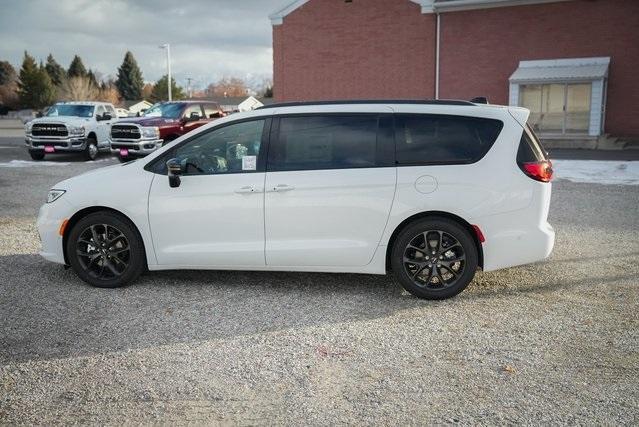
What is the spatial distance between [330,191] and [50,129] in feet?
56.4

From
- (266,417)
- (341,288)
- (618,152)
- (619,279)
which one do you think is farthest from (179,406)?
(618,152)

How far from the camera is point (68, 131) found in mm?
19766

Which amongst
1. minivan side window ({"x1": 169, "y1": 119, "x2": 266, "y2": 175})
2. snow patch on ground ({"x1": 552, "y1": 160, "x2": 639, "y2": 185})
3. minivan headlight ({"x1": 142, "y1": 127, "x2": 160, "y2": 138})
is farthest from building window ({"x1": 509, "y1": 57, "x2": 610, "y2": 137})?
minivan side window ({"x1": 169, "y1": 119, "x2": 266, "y2": 175})

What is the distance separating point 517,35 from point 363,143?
949 inches

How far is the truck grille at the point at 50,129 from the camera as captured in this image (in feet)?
65.0

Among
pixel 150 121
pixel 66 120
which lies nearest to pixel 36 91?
pixel 66 120

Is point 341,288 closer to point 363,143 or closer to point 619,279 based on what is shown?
point 363,143

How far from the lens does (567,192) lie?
12.4 m

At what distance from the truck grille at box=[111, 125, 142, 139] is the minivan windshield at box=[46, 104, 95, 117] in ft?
8.34

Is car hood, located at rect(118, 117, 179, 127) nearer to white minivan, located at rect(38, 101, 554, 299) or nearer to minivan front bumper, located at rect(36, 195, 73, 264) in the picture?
minivan front bumper, located at rect(36, 195, 73, 264)

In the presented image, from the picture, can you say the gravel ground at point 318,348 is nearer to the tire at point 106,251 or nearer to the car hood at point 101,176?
the tire at point 106,251

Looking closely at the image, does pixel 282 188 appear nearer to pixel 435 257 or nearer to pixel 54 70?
pixel 435 257

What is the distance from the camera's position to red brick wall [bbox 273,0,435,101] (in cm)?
2847

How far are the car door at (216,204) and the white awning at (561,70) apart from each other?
22902 millimetres
